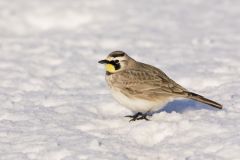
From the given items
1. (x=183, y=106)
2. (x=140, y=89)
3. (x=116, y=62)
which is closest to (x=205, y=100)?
(x=183, y=106)

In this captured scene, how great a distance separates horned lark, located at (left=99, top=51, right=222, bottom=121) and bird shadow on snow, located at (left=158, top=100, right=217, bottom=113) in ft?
1.13

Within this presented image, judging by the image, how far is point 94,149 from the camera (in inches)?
242

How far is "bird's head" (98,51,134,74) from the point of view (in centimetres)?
721

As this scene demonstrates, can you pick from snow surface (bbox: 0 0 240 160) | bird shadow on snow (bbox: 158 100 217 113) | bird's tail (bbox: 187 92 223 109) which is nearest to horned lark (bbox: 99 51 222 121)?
bird's tail (bbox: 187 92 223 109)

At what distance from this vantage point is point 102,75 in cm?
888

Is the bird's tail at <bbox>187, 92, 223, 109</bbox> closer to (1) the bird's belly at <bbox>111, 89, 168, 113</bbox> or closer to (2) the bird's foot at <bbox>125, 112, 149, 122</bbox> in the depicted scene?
(1) the bird's belly at <bbox>111, 89, 168, 113</bbox>

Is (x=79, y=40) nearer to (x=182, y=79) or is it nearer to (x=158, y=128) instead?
(x=182, y=79)

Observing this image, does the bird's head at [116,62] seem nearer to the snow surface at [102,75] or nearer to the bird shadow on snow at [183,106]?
the snow surface at [102,75]

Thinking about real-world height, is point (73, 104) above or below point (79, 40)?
below

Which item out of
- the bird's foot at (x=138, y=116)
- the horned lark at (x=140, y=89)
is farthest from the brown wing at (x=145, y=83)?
the bird's foot at (x=138, y=116)

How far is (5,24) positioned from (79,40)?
1385 millimetres

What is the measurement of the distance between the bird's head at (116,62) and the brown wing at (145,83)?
75mm

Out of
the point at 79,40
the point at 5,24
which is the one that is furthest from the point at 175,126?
the point at 5,24

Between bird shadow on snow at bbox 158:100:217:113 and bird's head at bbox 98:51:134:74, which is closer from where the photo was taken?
bird's head at bbox 98:51:134:74
